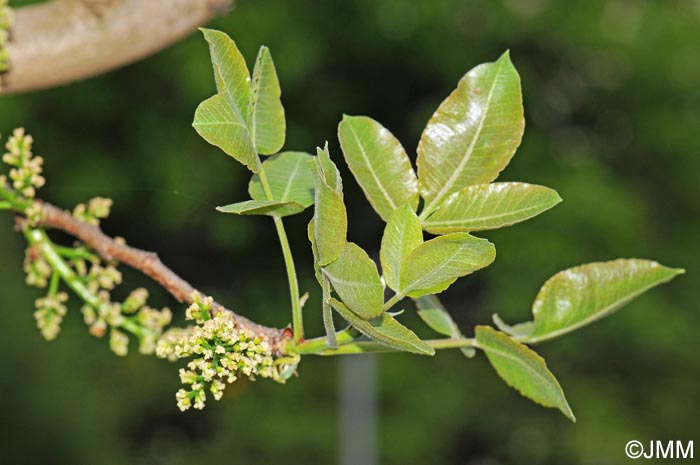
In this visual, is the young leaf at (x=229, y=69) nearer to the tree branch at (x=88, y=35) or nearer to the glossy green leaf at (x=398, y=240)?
A: the glossy green leaf at (x=398, y=240)

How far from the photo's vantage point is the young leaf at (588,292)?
386 millimetres

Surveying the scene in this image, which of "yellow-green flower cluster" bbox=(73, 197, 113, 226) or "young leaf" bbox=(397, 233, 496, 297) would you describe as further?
"yellow-green flower cluster" bbox=(73, 197, 113, 226)

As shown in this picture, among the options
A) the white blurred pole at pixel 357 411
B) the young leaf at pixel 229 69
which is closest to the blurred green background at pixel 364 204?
the white blurred pole at pixel 357 411

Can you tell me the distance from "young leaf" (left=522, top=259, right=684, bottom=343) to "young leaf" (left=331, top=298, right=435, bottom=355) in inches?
4.0

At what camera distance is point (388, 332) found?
32 centimetres

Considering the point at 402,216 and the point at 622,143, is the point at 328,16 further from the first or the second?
the point at 402,216

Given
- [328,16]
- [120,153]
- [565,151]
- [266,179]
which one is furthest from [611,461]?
[266,179]

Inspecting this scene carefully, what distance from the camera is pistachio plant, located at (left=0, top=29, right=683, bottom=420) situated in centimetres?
32

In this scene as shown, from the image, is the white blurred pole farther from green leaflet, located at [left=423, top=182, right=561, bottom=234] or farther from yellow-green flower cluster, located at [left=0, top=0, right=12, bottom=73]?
green leaflet, located at [left=423, top=182, right=561, bottom=234]

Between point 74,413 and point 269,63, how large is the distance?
247cm

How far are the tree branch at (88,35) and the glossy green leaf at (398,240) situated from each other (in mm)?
298

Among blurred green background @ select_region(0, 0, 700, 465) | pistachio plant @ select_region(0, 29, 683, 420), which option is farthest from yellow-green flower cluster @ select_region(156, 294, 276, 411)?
blurred green background @ select_region(0, 0, 700, 465)

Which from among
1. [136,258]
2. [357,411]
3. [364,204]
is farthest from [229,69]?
[357,411]

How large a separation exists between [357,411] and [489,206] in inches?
86.7
